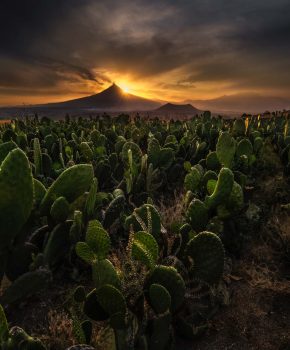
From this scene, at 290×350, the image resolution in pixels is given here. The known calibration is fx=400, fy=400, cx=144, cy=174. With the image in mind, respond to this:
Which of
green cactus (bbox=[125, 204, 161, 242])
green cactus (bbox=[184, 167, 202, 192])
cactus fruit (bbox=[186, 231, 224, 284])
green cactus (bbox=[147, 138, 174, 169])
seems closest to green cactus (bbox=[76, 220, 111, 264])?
green cactus (bbox=[125, 204, 161, 242])

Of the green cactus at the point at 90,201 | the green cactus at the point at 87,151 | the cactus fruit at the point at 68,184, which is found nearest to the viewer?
the cactus fruit at the point at 68,184

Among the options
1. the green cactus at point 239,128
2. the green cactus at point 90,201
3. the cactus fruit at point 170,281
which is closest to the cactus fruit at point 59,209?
the green cactus at point 90,201

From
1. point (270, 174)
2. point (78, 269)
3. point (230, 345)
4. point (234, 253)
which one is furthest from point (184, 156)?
point (230, 345)

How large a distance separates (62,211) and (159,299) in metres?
1.06

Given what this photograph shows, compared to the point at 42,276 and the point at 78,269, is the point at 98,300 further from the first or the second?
the point at 78,269

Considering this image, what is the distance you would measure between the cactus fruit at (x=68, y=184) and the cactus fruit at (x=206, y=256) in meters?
0.96

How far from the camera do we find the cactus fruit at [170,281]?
249 centimetres

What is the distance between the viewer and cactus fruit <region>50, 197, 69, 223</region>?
293 centimetres

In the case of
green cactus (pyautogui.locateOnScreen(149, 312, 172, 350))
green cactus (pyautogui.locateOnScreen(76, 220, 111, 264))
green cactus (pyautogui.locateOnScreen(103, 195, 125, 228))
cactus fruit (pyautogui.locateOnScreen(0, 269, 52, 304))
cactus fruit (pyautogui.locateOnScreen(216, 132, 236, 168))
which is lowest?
green cactus (pyautogui.locateOnScreen(149, 312, 172, 350))

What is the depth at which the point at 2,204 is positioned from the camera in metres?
2.51

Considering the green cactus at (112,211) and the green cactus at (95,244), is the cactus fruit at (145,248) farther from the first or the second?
the green cactus at (112,211)

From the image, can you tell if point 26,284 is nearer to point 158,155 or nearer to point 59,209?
point 59,209

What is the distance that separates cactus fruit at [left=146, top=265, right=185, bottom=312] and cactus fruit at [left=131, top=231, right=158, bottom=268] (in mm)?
68

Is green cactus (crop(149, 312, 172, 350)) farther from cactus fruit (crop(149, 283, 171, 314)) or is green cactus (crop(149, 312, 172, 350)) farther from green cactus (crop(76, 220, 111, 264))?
green cactus (crop(76, 220, 111, 264))
